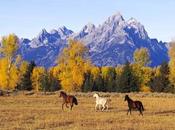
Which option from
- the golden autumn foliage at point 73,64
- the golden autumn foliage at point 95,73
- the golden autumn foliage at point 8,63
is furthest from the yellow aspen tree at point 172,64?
the golden autumn foliage at point 8,63

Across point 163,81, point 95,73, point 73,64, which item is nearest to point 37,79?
point 95,73

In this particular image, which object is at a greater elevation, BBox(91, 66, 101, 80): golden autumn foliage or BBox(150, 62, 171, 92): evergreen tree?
BBox(91, 66, 101, 80): golden autumn foliage

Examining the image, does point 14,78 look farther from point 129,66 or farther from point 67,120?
point 67,120

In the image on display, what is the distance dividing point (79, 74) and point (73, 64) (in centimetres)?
239

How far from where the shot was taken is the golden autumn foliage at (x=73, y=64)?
9388cm

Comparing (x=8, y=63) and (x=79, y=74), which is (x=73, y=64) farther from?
(x=8, y=63)

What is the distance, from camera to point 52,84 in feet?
376

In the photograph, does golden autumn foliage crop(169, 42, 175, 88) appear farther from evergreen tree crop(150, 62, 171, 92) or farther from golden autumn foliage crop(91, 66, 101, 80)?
golden autumn foliage crop(91, 66, 101, 80)

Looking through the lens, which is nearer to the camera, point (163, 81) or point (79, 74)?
point (79, 74)

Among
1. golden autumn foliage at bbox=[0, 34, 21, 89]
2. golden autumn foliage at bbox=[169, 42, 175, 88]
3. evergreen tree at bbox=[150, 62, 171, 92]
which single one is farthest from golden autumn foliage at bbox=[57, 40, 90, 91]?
evergreen tree at bbox=[150, 62, 171, 92]

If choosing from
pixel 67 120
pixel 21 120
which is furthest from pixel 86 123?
pixel 21 120

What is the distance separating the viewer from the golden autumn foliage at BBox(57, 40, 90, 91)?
9388 centimetres

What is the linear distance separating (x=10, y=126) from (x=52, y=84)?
8756 cm

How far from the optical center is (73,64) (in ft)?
308
